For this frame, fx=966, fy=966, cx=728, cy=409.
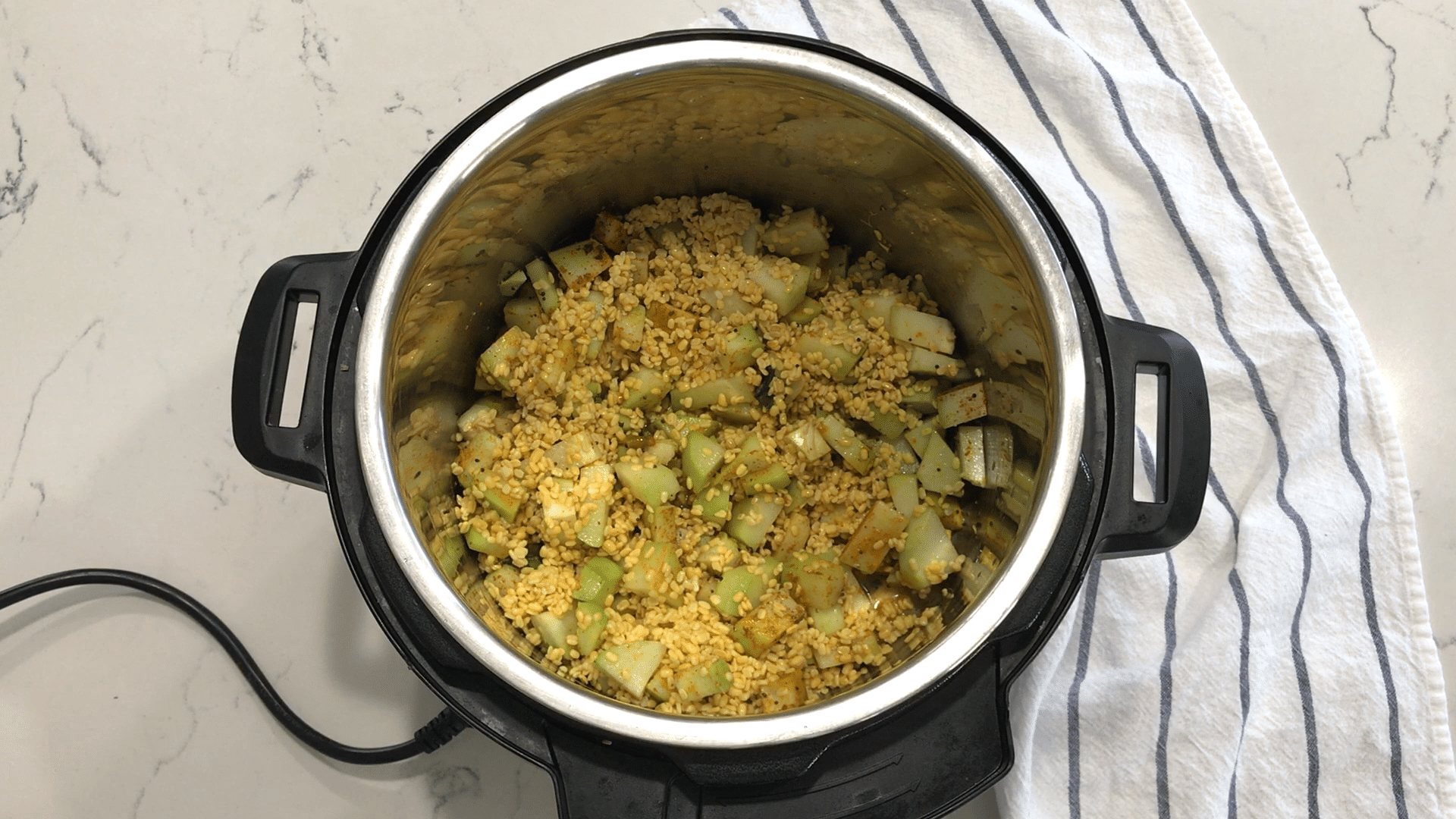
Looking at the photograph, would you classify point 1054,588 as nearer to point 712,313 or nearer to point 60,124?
point 712,313

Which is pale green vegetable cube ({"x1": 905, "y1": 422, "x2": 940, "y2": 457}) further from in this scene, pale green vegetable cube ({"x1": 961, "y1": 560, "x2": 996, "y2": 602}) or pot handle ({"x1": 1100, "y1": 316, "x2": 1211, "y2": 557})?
pot handle ({"x1": 1100, "y1": 316, "x2": 1211, "y2": 557})

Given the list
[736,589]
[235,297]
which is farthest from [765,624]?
[235,297]

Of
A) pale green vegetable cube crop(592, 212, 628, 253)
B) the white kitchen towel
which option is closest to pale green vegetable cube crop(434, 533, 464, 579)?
pale green vegetable cube crop(592, 212, 628, 253)

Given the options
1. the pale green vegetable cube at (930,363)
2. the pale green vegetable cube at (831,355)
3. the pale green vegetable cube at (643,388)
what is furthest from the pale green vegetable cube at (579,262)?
the pale green vegetable cube at (930,363)

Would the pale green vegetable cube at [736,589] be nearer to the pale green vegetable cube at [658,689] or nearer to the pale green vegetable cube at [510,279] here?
the pale green vegetable cube at [658,689]

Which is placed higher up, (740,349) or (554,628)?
(740,349)

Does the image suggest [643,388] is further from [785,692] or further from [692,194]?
[785,692]
